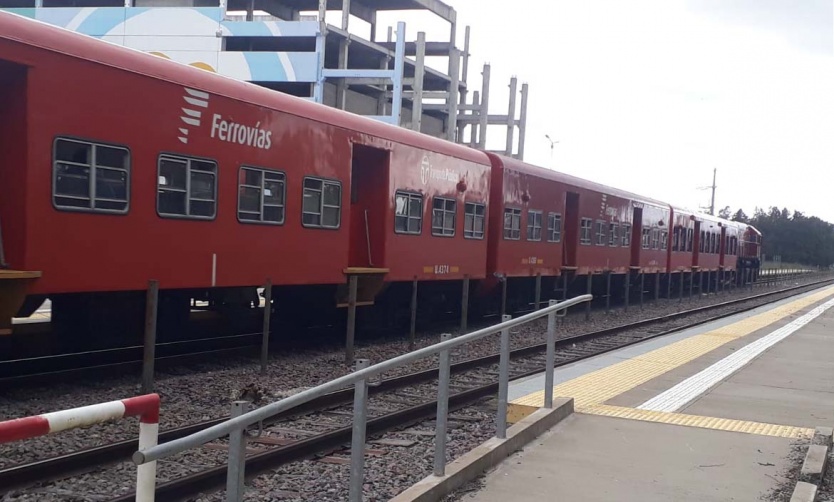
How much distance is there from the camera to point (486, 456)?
19.0 ft

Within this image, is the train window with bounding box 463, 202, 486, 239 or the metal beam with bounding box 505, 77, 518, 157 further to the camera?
the metal beam with bounding box 505, 77, 518, 157

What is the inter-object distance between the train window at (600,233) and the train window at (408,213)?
10.2m

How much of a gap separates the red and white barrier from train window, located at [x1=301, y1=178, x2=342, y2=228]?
8608 mm

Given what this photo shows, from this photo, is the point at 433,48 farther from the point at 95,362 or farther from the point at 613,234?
the point at 95,362

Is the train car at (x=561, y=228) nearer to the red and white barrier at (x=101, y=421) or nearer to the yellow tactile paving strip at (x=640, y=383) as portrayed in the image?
the yellow tactile paving strip at (x=640, y=383)

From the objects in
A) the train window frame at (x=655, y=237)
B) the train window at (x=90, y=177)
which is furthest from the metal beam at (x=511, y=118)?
the train window at (x=90, y=177)

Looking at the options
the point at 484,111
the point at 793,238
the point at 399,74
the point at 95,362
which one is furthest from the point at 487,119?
the point at 793,238

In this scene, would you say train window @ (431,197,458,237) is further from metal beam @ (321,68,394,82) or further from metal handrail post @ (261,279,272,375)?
metal beam @ (321,68,394,82)

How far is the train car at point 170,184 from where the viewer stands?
8.10m

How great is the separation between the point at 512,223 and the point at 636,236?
33.9 feet

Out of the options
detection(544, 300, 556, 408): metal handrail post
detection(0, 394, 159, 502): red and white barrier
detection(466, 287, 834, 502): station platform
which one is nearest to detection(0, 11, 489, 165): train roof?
detection(466, 287, 834, 502): station platform

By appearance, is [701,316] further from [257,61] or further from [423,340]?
[257,61]

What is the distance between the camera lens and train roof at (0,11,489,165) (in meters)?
7.97

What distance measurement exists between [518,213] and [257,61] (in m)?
29.4
